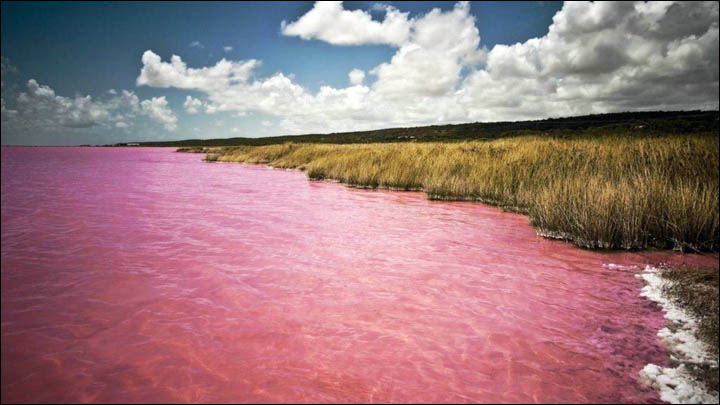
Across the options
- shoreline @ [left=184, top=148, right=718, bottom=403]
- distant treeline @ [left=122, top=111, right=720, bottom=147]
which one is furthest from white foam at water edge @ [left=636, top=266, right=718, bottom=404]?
distant treeline @ [left=122, top=111, right=720, bottom=147]

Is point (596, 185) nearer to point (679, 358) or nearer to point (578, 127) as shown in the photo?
point (679, 358)

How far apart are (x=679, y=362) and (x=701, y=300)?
120 centimetres

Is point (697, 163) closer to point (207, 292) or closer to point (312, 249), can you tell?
point (312, 249)

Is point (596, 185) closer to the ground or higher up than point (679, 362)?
higher up

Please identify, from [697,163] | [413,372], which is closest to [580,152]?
[697,163]

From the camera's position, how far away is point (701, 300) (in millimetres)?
3375

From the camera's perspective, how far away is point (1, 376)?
239 centimetres

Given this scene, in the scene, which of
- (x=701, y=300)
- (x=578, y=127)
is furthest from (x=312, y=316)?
(x=578, y=127)

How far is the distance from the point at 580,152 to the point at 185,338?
32.8 feet

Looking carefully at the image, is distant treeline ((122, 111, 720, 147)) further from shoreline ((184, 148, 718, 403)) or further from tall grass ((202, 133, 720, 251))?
shoreline ((184, 148, 718, 403))

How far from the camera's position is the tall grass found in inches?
208

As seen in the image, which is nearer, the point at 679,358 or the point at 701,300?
the point at 679,358

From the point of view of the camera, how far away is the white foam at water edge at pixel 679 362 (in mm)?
2238

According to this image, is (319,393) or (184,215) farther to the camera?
(184,215)
